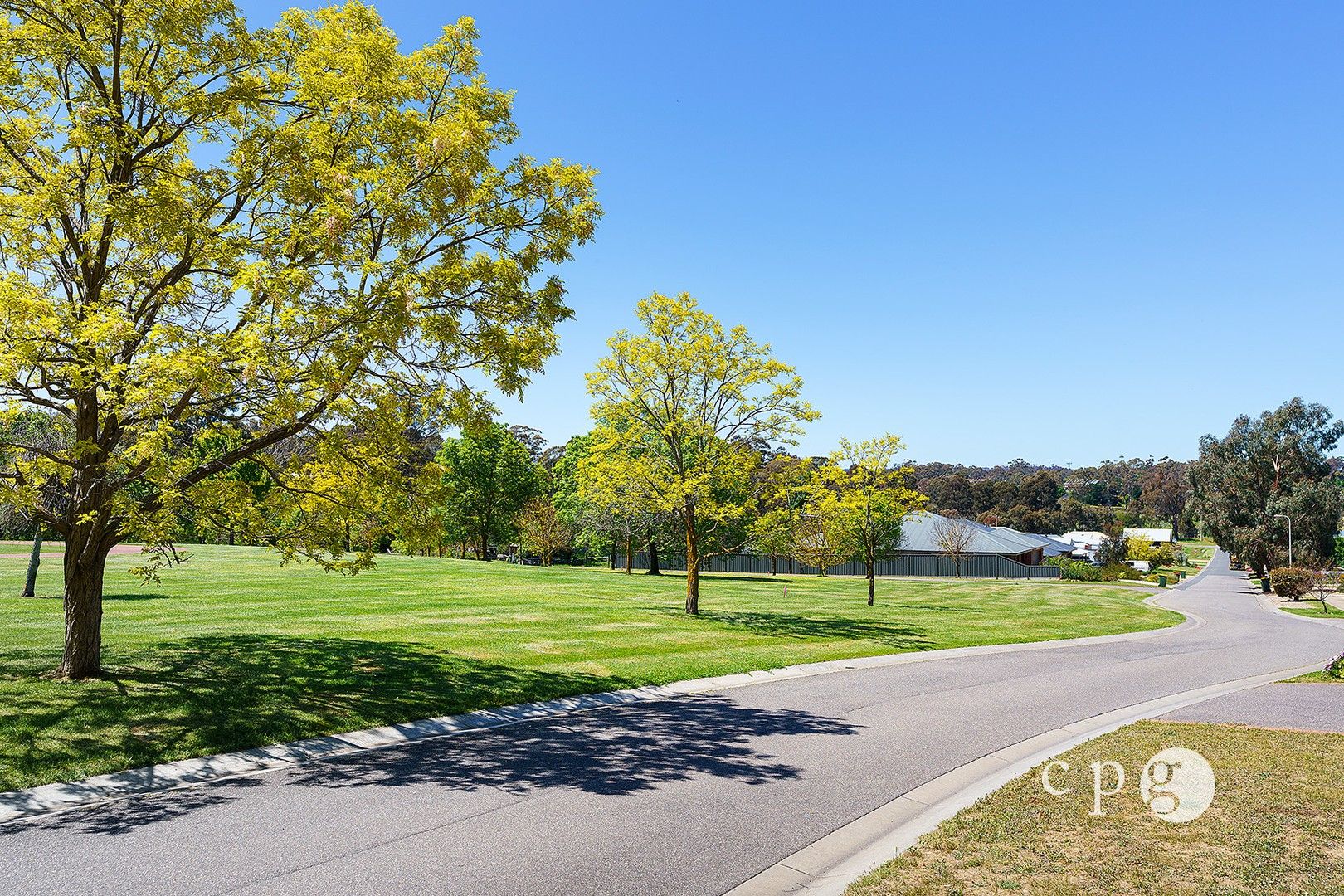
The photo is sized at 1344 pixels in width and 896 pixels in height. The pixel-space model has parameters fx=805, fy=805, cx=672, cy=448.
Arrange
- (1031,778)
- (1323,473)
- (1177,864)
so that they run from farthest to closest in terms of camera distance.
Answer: (1323,473)
(1031,778)
(1177,864)

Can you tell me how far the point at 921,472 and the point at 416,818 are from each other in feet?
606

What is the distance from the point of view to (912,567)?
2820 inches

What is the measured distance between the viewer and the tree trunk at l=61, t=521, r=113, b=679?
1246 centimetres

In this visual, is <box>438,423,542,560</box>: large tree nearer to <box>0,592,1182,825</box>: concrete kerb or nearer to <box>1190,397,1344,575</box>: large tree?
<box>0,592,1182,825</box>: concrete kerb

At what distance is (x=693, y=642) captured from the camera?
20.6 meters

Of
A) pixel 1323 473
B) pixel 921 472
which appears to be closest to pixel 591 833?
pixel 1323 473

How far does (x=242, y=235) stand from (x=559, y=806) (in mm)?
9665

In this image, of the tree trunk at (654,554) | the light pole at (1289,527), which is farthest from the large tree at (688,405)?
the light pole at (1289,527)

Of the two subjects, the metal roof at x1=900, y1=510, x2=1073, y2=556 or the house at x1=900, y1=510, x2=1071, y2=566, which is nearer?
the house at x1=900, y1=510, x2=1071, y2=566

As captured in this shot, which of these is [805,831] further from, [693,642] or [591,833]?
[693,642]

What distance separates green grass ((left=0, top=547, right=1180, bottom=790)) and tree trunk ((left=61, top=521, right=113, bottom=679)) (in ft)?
1.52

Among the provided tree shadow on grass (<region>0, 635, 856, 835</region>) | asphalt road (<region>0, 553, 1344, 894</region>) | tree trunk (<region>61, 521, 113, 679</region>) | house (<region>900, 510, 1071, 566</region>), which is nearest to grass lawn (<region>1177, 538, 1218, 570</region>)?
house (<region>900, 510, 1071, 566</region>)

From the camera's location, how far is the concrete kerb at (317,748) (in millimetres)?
8344

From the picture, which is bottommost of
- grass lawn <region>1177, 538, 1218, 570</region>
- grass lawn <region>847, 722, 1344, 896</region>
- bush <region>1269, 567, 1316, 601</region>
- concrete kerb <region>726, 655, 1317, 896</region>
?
grass lawn <region>1177, 538, 1218, 570</region>
